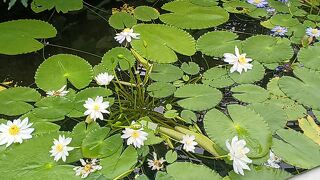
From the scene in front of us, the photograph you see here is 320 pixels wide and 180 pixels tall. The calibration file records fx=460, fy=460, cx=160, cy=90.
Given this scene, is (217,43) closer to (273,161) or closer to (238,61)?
(238,61)

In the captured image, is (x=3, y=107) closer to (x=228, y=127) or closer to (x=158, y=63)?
(x=158, y=63)

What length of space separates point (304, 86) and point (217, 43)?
0.35 m

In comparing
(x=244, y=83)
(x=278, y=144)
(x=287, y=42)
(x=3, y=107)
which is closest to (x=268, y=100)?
(x=244, y=83)

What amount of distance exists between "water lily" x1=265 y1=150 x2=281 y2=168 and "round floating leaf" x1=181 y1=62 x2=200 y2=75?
15.5 inches

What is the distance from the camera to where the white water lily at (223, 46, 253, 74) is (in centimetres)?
146

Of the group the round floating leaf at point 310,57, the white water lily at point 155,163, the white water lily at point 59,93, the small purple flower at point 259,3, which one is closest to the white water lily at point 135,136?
the white water lily at point 155,163

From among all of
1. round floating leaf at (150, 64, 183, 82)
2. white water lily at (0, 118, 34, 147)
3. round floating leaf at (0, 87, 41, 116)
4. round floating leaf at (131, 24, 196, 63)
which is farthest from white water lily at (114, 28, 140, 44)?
white water lily at (0, 118, 34, 147)

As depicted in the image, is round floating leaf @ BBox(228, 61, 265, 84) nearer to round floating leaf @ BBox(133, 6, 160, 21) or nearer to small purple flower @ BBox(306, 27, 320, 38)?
small purple flower @ BBox(306, 27, 320, 38)

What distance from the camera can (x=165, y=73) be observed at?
1.45 metres

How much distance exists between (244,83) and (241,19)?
1.56 ft

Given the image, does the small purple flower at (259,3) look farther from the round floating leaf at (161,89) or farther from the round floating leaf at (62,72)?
the round floating leaf at (62,72)

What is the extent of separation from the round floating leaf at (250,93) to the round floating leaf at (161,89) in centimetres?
19

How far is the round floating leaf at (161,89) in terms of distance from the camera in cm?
137

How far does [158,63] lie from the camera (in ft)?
4.90
